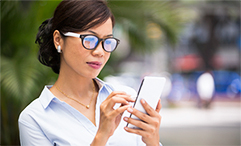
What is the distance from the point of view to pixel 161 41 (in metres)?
4.12

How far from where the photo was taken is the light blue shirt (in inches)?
50.3

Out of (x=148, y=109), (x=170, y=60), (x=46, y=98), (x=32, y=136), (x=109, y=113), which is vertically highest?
(x=170, y=60)

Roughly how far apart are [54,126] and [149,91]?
0.47 meters

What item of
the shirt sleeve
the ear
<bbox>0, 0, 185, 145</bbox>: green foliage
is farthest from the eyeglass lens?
<bbox>0, 0, 185, 145</bbox>: green foliage

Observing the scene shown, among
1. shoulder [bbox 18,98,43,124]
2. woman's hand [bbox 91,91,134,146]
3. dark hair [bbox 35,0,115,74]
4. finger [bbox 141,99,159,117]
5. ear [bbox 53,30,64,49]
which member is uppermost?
dark hair [bbox 35,0,115,74]

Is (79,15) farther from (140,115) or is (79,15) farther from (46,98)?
(140,115)

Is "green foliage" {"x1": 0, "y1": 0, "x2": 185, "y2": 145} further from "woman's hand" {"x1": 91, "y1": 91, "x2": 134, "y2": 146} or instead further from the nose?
"woman's hand" {"x1": 91, "y1": 91, "x2": 134, "y2": 146}

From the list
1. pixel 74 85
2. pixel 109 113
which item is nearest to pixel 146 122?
pixel 109 113

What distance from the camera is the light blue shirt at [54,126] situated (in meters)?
1.28

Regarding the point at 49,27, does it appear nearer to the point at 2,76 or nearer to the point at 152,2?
the point at 2,76

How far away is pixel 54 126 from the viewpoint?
1.30 metres

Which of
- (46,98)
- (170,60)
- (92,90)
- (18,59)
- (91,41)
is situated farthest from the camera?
(170,60)

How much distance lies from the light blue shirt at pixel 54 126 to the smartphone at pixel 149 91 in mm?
265

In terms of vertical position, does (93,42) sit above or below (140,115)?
above
